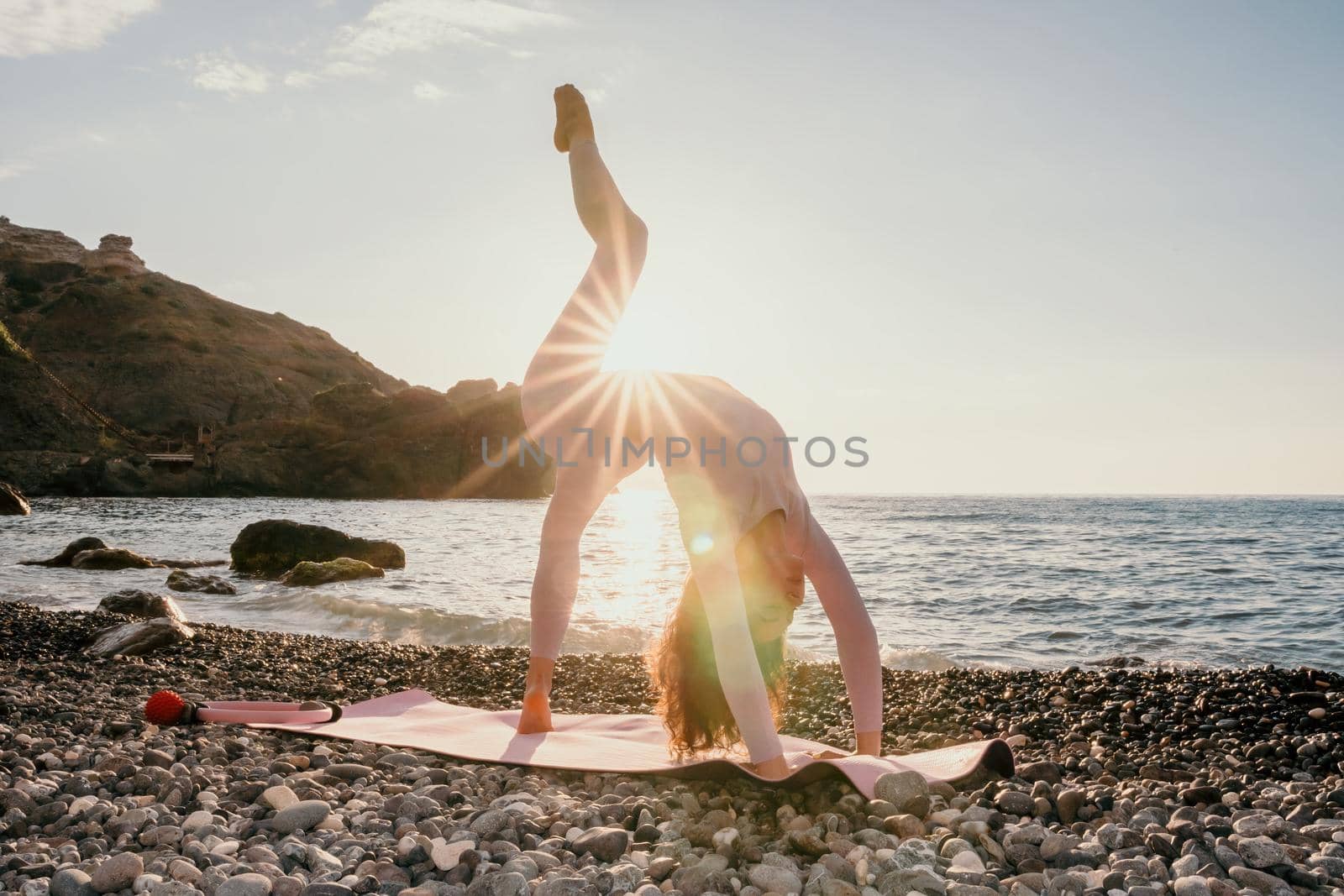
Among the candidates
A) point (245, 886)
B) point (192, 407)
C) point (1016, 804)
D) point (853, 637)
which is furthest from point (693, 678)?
point (192, 407)

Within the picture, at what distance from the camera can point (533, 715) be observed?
408 centimetres

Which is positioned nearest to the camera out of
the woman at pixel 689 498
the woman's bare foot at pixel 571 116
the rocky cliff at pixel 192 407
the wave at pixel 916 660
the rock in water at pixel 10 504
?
the woman at pixel 689 498

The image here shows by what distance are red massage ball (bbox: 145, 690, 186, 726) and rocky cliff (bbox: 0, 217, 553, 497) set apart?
2460 inches

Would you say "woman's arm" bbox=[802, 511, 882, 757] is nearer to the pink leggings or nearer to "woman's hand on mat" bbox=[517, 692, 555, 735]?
the pink leggings

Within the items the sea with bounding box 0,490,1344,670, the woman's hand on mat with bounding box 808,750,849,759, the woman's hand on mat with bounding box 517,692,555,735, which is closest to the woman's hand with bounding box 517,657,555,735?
the woman's hand on mat with bounding box 517,692,555,735

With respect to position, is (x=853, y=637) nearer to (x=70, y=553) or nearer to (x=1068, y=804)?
(x=1068, y=804)

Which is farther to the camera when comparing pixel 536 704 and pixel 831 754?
pixel 536 704

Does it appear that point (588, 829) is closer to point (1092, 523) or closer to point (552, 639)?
point (552, 639)

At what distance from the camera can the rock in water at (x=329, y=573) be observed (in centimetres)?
1520

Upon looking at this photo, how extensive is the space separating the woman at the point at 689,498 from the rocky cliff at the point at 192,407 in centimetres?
6409

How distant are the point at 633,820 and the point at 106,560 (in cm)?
1752

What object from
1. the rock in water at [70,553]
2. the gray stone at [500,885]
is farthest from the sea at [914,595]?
the gray stone at [500,885]

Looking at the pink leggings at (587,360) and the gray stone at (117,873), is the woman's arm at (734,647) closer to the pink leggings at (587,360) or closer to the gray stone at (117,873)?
the pink leggings at (587,360)

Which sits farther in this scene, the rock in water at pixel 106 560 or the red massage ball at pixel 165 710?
the rock in water at pixel 106 560
